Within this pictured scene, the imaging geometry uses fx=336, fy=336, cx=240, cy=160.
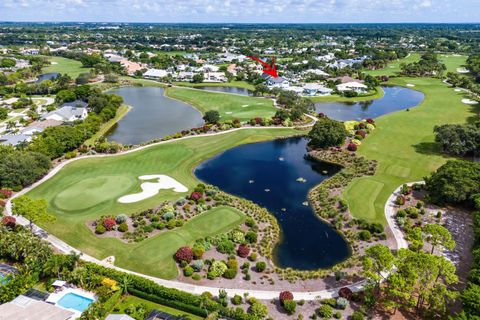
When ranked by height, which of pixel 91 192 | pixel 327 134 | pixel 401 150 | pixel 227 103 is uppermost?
pixel 227 103

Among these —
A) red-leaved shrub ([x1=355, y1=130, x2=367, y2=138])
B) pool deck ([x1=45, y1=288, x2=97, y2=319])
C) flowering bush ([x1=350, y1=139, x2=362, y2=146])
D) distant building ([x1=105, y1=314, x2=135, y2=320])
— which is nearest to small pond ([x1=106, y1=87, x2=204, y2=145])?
flowering bush ([x1=350, y1=139, x2=362, y2=146])

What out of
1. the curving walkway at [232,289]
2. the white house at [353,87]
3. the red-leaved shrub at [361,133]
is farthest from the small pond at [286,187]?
the white house at [353,87]

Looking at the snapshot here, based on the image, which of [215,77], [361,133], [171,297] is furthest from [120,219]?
[215,77]

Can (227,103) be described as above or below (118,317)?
above

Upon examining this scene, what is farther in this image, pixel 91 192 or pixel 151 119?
pixel 151 119

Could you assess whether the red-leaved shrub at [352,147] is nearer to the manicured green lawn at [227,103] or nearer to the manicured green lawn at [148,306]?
the manicured green lawn at [227,103]

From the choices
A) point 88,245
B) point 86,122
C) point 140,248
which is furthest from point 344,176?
point 86,122

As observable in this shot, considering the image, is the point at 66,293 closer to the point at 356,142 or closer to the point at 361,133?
the point at 356,142
